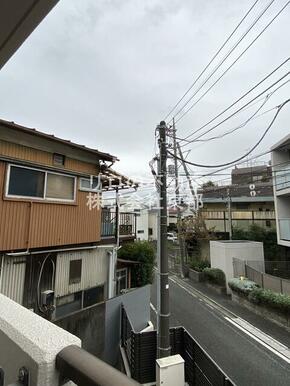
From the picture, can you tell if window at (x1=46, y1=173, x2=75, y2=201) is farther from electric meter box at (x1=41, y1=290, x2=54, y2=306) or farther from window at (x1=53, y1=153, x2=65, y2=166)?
electric meter box at (x1=41, y1=290, x2=54, y2=306)

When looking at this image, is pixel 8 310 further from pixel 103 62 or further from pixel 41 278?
pixel 41 278

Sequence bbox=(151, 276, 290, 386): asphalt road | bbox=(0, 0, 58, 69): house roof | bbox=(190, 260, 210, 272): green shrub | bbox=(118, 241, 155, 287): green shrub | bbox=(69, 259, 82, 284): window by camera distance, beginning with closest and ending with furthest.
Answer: bbox=(0, 0, 58, 69): house roof → bbox=(151, 276, 290, 386): asphalt road → bbox=(69, 259, 82, 284): window → bbox=(118, 241, 155, 287): green shrub → bbox=(190, 260, 210, 272): green shrub

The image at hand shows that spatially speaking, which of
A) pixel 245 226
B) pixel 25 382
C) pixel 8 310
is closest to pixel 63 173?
pixel 8 310

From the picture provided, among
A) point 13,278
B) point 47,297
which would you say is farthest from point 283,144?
point 13,278

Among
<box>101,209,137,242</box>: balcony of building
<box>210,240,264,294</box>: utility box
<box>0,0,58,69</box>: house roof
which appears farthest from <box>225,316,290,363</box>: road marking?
<box>0,0,58,69</box>: house roof

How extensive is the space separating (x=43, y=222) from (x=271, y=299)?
10441 millimetres

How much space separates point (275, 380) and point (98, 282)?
5.82 metres

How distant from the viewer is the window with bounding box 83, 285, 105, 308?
8606 mm

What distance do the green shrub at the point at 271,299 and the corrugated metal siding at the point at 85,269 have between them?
25.2 ft

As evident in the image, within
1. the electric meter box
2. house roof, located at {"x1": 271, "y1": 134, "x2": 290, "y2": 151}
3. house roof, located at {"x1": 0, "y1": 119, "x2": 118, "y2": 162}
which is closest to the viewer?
house roof, located at {"x1": 0, "y1": 119, "x2": 118, "y2": 162}

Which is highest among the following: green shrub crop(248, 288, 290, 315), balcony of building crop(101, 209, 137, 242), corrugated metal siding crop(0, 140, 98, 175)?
corrugated metal siding crop(0, 140, 98, 175)

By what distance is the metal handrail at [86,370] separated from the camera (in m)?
0.77

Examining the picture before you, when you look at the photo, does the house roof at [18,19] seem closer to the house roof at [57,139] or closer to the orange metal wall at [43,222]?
the house roof at [57,139]

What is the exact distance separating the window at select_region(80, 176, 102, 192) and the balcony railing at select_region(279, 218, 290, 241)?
11949mm
